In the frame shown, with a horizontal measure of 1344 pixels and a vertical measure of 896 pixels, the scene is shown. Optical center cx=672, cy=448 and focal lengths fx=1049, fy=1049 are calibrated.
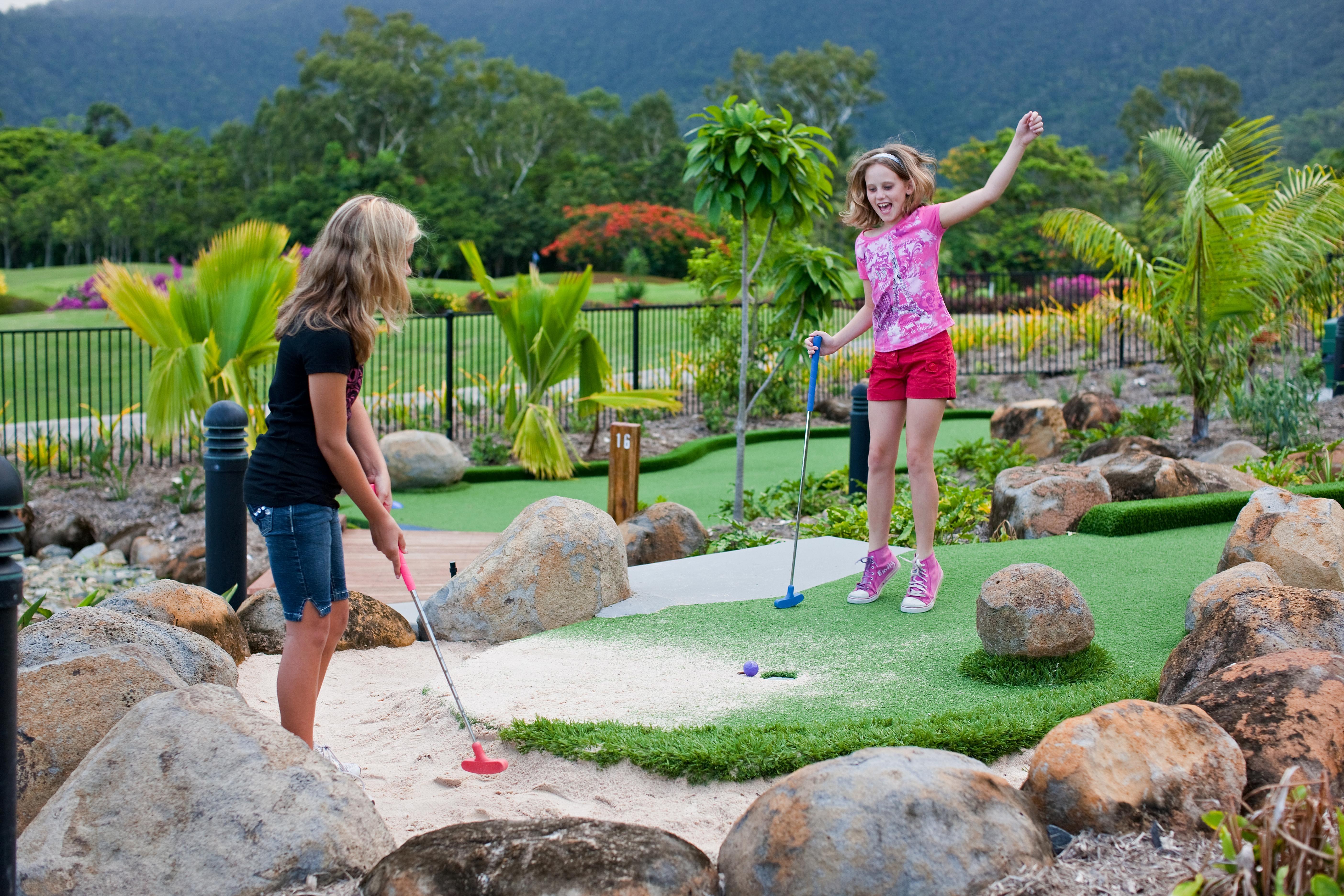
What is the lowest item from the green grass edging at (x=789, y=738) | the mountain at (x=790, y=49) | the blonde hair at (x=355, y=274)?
the green grass edging at (x=789, y=738)

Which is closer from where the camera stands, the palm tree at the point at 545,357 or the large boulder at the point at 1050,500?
the large boulder at the point at 1050,500

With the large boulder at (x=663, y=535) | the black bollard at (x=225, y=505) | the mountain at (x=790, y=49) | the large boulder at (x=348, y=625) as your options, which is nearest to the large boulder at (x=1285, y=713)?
the large boulder at (x=348, y=625)

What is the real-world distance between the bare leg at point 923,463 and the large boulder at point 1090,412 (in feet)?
17.5

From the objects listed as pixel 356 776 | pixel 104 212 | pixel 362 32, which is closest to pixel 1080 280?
pixel 356 776

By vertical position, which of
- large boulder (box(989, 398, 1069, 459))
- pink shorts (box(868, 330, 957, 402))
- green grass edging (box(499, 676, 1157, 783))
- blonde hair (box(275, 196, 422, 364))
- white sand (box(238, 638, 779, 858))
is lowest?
white sand (box(238, 638, 779, 858))

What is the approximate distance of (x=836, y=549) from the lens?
5.15 metres

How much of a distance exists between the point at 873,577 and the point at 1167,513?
187cm

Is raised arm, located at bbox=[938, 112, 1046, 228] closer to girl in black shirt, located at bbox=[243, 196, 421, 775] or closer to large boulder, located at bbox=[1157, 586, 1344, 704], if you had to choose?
large boulder, located at bbox=[1157, 586, 1344, 704]

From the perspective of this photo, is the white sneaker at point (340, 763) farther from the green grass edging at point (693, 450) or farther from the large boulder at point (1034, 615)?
the green grass edging at point (693, 450)

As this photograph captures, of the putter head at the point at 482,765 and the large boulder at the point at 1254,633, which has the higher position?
the large boulder at the point at 1254,633

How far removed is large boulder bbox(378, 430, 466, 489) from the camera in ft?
28.4

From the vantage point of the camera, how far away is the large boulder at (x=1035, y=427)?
859cm

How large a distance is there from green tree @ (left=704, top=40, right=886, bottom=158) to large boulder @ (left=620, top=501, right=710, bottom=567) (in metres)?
50.9

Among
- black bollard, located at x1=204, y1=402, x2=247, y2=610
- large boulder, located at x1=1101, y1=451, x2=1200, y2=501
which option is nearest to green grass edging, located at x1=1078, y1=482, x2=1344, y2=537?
large boulder, located at x1=1101, y1=451, x2=1200, y2=501
